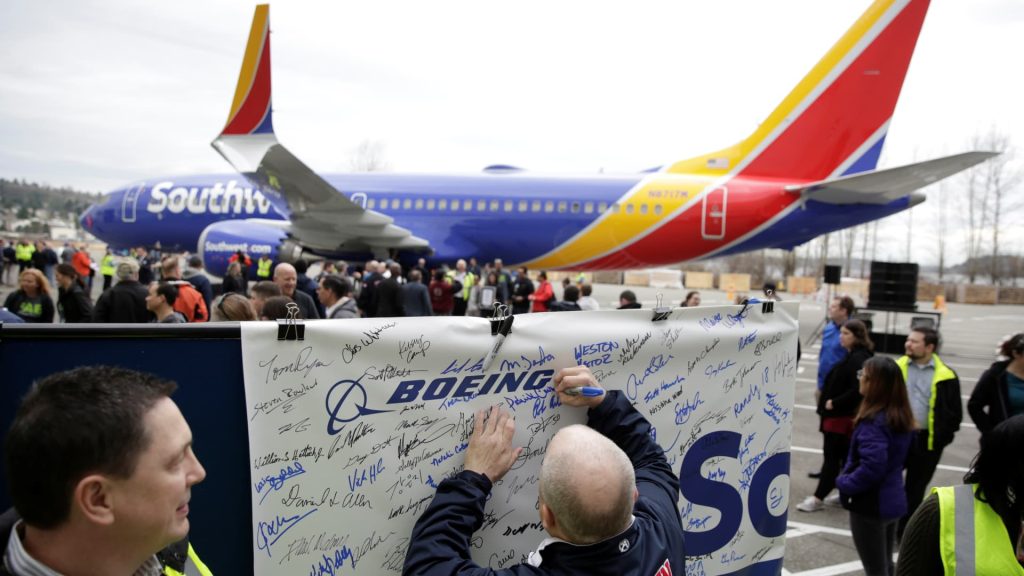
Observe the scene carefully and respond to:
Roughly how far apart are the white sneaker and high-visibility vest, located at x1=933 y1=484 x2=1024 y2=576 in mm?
3875

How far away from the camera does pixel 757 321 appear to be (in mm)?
2863

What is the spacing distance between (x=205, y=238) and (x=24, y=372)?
591 inches

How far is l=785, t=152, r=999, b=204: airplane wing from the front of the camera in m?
11.5

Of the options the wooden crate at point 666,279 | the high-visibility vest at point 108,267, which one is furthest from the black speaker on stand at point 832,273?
the wooden crate at point 666,279

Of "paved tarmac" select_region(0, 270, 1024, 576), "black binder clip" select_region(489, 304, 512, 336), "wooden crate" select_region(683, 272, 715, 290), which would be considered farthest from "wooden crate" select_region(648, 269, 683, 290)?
"black binder clip" select_region(489, 304, 512, 336)

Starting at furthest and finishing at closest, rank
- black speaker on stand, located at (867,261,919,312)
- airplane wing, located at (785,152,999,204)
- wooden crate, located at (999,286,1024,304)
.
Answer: wooden crate, located at (999,286,1024,304), black speaker on stand, located at (867,261,919,312), airplane wing, located at (785,152,999,204)

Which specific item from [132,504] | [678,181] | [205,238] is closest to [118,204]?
[205,238]

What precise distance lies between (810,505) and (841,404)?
0.96 m

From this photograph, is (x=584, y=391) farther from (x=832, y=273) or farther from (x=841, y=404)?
(x=832, y=273)

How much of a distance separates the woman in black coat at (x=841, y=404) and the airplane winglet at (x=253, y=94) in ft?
39.4

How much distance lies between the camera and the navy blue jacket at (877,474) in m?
3.62

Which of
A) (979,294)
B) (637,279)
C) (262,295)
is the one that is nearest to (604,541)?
(262,295)

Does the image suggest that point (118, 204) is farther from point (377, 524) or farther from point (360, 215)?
point (377, 524)

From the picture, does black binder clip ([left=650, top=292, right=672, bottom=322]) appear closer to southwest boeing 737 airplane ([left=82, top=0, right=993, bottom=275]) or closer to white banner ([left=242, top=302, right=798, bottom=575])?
white banner ([left=242, top=302, right=798, bottom=575])
